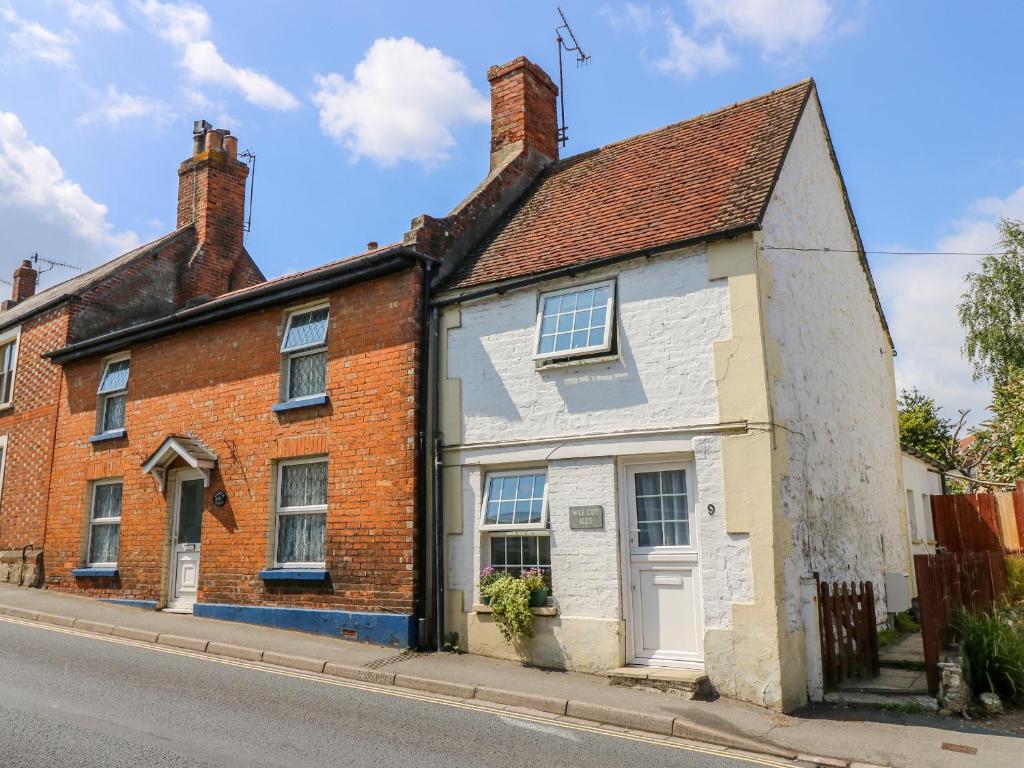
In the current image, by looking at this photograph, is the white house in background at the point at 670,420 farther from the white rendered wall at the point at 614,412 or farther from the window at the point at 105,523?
the window at the point at 105,523

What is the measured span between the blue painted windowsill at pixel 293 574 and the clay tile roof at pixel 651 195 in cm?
450

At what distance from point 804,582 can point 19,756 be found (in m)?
7.24

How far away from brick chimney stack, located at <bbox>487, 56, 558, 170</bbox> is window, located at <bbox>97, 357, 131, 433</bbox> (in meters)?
7.99

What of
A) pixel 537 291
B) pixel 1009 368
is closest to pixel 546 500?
pixel 537 291

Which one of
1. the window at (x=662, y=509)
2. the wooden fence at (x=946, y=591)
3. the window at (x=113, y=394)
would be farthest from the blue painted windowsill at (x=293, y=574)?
the wooden fence at (x=946, y=591)

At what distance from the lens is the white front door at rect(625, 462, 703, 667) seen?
8.63 metres

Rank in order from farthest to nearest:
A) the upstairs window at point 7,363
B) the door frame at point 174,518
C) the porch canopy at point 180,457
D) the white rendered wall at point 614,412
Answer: the upstairs window at point 7,363 → the door frame at point 174,518 → the porch canopy at point 180,457 → the white rendered wall at point 614,412

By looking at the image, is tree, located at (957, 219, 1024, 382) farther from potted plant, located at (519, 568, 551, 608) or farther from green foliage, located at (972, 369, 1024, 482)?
potted plant, located at (519, 568, 551, 608)

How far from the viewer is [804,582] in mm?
8469

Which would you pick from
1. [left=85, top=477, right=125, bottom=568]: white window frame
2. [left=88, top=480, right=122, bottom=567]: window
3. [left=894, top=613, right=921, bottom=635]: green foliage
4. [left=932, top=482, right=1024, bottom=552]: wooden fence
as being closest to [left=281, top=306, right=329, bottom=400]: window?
[left=85, top=477, right=125, bottom=568]: white window frame

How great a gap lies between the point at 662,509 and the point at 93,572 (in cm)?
1068

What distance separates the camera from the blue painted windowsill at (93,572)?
543 inches

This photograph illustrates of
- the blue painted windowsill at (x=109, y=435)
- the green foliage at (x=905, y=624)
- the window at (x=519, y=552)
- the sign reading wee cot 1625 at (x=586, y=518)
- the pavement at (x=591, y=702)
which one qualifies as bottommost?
the pavement at (x=591, y=702)

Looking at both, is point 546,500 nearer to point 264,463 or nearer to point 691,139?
point 264,463
